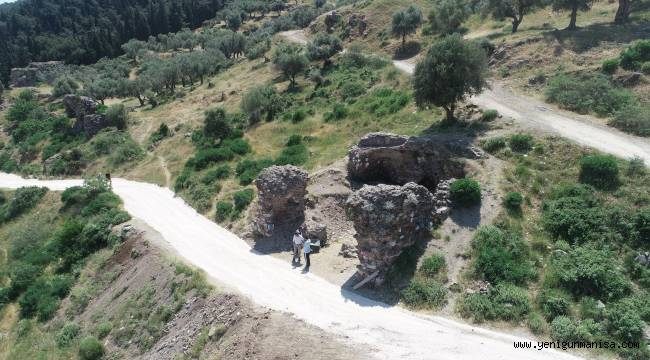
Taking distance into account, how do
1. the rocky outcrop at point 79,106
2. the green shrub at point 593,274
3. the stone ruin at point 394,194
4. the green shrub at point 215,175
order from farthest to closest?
the rocky outcrop at point 79,106
the green shrub at point 215,175
the stone ruin at point 394,194
the green shrub at point 593,274

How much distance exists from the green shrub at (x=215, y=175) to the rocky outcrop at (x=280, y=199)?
49.0 ft

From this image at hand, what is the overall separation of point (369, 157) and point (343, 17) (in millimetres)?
65531

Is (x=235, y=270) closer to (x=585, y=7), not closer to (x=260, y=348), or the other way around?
(x=260, y=348)

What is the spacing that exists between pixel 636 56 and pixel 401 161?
87.9 feet

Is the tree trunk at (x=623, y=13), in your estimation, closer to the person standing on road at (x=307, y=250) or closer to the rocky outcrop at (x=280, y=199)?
the rocky outcrop at (x=280, y=199)

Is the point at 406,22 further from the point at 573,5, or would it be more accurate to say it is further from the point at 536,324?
the point at 536,324

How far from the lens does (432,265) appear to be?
92.4ft

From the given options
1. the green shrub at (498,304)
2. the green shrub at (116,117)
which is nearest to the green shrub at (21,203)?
the green shrub at (116,117)

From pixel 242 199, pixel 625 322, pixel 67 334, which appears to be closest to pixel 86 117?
pixel 242 199

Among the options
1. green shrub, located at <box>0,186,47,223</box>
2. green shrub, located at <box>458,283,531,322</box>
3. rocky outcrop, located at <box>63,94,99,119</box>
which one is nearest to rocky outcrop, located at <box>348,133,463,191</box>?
green shrub, located at <box>458,283,531,322</box>

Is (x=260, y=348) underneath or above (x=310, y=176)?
above

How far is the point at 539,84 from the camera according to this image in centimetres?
5019

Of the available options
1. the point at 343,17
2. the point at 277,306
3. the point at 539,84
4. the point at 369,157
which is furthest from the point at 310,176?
the point at 343,17

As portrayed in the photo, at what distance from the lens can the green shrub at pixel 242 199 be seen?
42281mm
